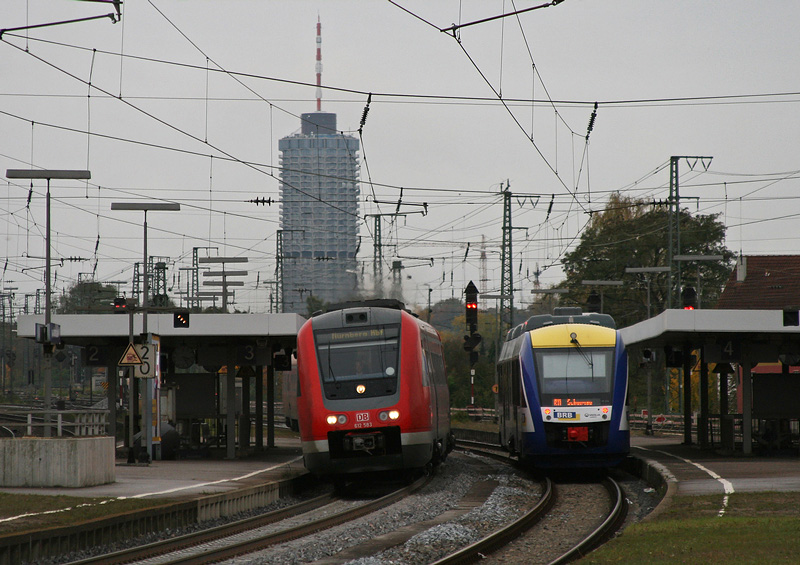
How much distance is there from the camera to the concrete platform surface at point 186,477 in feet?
54.3

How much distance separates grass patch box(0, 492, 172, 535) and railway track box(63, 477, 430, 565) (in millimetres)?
1054

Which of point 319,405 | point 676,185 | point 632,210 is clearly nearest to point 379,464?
point 319,405

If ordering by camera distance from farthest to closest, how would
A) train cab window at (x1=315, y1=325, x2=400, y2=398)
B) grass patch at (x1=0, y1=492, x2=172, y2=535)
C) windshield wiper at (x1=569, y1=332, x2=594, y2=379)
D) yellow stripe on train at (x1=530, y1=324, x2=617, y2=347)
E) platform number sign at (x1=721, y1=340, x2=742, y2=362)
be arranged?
1. platform number sign at (x1=721, y1=340, x2=742, y2=362)
2. yellow stripe on train at (x1=530, y1=324, x2=617, y2=347)
3. windshield wiper at (x1=569, y1=332, x2=594, y2=379)
4. train cab window at (x1=315, y1=325, x2=400, y2=398)
5. grass patch at (x1=0, y1=492, x2=172, y2=535)

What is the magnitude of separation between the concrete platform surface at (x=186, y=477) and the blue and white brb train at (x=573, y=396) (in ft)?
16.7

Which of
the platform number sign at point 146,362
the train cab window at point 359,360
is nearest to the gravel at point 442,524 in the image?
the train cab window at point 359,360

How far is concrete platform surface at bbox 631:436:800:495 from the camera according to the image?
667 inches

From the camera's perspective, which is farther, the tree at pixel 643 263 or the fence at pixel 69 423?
the tree at pixel 643 263

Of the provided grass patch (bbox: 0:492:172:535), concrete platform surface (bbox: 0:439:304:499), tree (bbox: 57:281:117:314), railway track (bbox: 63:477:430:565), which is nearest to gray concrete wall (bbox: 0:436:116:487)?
concrete platform surface (bbox: 0:439:304:499)

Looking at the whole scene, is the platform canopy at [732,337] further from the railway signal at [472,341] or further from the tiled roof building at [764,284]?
the tiled roof building at [764,284]

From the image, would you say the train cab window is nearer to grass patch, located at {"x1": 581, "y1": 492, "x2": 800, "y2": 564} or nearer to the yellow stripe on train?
the yellow stripe on train

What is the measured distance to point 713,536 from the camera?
11383 mm

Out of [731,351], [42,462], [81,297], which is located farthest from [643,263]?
[42,462]

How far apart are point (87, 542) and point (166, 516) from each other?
1.95 metres

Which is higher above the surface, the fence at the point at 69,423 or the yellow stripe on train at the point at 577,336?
the yellow stripe on train at the point at 577,336
